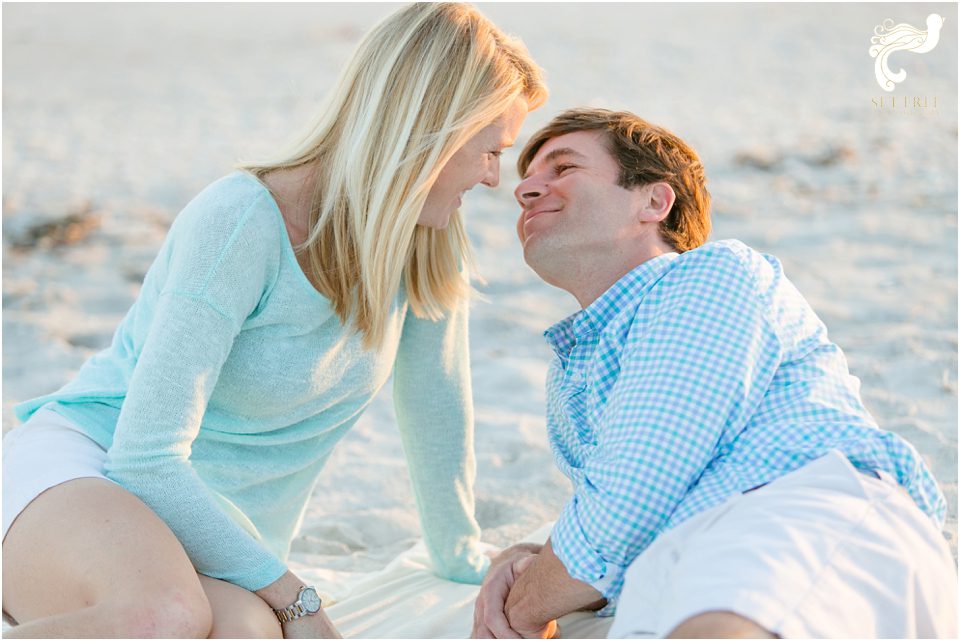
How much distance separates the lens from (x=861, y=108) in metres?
8.41

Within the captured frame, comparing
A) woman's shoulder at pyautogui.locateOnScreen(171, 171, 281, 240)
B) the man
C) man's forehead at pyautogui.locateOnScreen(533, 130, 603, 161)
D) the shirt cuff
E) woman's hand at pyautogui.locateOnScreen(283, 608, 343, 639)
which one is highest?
man's forehead at pyautogui.locateOnScreen(533, 130, 603, 161)

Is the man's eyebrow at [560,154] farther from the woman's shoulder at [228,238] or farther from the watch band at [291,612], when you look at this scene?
the watch band at [291,612]

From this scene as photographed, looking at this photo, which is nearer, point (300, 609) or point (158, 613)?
point (158, 613)

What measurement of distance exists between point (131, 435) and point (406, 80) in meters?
0.99

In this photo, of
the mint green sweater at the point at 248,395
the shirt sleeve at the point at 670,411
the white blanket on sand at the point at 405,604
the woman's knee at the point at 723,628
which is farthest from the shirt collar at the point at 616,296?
the woman's knee at the point at 723,628

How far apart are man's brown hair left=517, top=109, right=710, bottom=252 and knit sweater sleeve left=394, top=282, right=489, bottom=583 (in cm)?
59

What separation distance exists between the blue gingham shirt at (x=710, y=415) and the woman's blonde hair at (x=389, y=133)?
62cm

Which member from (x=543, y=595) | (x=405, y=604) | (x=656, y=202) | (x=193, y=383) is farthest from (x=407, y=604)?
(x=656, y=202)

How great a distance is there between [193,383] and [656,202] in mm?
1182

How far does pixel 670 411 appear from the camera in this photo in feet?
6.68

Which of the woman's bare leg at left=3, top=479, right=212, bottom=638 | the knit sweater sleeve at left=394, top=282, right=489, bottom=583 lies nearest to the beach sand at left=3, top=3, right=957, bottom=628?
the knit sweater sleeve at left=394, top=282, right=489, bottom=583

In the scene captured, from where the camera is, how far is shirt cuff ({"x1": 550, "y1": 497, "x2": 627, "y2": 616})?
2123mm

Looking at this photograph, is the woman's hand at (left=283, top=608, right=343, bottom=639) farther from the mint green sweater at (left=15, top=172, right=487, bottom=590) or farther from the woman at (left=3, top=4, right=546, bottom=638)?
the mint green sweater at (left=15, top=172, right=487, bottom=590)

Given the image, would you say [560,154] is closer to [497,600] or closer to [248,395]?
[248,395]
